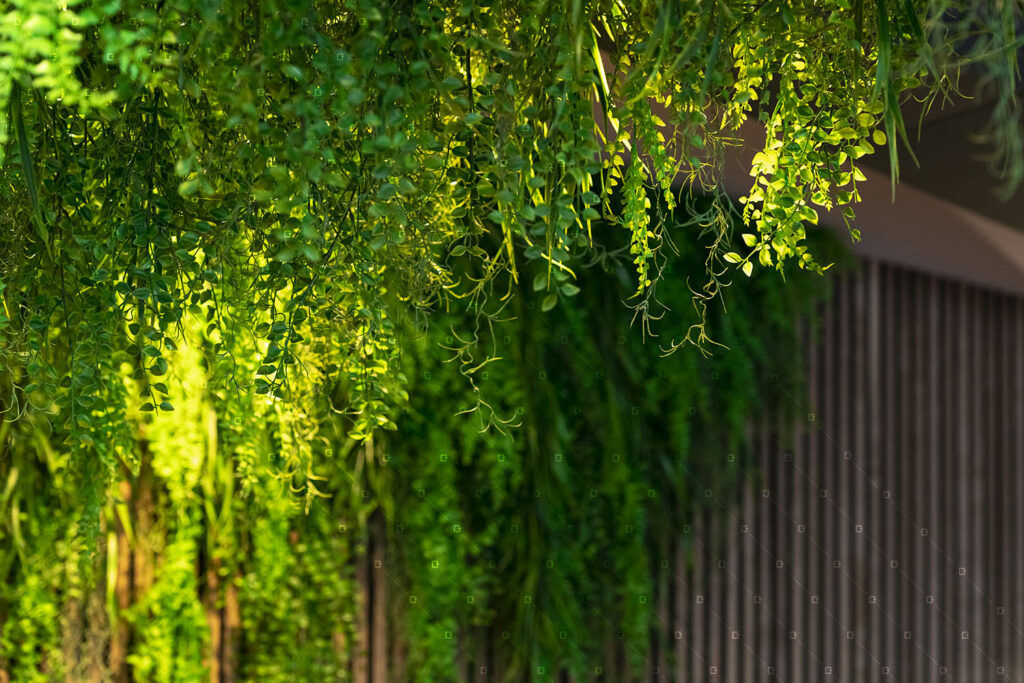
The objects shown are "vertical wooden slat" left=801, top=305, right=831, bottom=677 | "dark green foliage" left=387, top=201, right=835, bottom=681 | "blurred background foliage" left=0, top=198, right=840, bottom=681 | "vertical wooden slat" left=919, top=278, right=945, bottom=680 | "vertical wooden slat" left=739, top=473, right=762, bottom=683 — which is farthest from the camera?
"vertical wooden slat" left=919, top=278, right=945, bottom=680

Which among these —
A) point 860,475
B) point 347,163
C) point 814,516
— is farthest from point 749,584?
point 347,163

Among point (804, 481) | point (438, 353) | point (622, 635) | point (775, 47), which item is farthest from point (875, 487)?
point (775, 47)

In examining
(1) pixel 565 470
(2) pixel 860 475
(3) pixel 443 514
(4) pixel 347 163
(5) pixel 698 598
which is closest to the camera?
(4) pixel 347 163

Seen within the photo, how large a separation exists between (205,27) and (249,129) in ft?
0.32

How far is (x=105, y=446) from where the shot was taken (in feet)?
3.72

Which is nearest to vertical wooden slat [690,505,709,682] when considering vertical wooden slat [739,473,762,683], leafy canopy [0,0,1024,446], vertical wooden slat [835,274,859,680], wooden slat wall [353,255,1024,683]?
wooden slat wall [353,255,1024,683]

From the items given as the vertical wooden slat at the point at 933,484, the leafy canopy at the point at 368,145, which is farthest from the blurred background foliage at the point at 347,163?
the vertical wooden slat at the point at 933,484

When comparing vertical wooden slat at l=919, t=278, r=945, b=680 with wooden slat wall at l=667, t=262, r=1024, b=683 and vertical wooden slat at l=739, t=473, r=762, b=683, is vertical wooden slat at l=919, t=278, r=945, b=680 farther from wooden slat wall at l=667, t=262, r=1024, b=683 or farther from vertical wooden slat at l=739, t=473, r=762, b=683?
vertical wooden slat at l=739, t=473, r=762, b=683

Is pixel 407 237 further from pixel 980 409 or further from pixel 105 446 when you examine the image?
pixel 980 409

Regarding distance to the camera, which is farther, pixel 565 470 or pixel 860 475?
pixel 860 475

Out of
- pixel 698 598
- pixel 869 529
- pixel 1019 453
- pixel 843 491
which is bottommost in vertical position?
pixel 698 598

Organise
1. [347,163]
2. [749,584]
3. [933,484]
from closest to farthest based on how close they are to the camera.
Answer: [347,163] → [749,584] → [933,484]

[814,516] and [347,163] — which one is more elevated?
[347,163]

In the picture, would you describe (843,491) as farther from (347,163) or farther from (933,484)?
(347,163)
